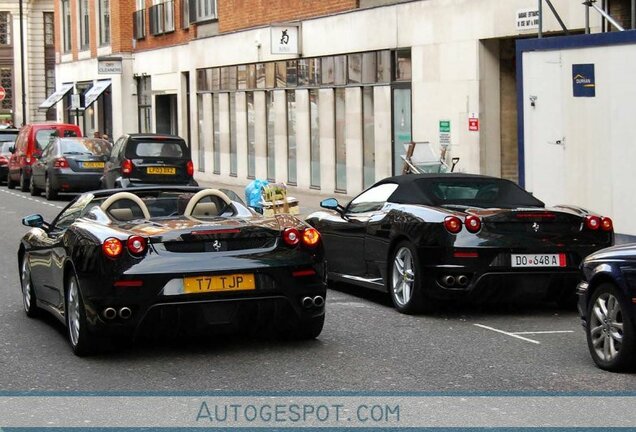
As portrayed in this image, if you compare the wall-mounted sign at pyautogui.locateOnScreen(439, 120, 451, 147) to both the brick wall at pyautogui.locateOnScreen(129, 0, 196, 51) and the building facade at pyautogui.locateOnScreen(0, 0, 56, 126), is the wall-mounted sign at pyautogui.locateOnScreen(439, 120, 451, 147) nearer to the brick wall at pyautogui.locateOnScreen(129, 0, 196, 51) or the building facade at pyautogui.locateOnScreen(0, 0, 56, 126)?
the brick wall at pyautogui.locateOnScreen(129, 0, 196, 51)

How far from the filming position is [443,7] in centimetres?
2434

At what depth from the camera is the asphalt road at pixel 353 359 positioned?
8367 millimetres

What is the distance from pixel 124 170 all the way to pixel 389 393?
19401 mm

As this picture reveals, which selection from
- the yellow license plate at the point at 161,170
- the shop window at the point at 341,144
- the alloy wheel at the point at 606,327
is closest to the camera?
the alloy wheel at the point at 606,327

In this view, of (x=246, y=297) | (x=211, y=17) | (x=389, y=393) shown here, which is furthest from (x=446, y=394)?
(x=211, y=17)

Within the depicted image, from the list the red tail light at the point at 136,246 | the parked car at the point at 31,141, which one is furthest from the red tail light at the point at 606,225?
the parked car at the point at 31,141

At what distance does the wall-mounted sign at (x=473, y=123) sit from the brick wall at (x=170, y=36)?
62.7ft

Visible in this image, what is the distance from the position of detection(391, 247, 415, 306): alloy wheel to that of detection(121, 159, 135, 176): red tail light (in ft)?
50.5

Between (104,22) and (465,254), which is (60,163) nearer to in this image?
(465,254)

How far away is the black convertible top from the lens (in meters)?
12.4

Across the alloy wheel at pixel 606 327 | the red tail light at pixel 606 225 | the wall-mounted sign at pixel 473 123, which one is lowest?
the alloy wheel at pixel 606 327

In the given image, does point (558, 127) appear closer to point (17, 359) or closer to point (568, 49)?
point (568, 49)

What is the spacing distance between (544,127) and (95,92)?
3465 centimetres

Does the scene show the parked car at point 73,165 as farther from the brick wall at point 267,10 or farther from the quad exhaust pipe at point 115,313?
the quad exhaust pipe at point 115,313
